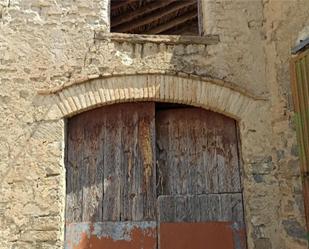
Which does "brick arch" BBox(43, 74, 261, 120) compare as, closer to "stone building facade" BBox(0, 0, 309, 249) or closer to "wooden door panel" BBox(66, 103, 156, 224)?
"stone building facade" BBox(0, 0, 309, 249)

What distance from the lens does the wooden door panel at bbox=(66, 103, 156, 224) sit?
4.46 meters

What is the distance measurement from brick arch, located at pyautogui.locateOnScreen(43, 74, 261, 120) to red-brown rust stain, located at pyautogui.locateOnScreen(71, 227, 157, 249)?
1.29 meters

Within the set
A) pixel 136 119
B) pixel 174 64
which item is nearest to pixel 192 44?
pixel 174 64

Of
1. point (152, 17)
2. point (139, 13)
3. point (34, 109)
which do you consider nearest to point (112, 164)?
point (34, 109)

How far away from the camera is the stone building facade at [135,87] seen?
14.0 ft

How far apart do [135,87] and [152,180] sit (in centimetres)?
100

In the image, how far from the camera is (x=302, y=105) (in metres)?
4.05

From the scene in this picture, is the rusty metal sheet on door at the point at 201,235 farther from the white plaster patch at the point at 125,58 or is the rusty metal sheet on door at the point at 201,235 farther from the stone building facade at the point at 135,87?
the white plaster patch at the point at 125,58

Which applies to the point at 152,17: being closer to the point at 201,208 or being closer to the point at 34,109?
the point at 34,109

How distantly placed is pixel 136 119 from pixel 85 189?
0.92 m

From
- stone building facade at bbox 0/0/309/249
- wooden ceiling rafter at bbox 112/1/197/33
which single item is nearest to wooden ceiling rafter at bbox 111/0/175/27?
wooden ceiling rafter at bbox 112/1/197/33

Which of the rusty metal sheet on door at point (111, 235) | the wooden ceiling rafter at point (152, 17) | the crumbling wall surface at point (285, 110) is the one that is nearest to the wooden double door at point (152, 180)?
the rusty metal sheet on door at point (111, 235)

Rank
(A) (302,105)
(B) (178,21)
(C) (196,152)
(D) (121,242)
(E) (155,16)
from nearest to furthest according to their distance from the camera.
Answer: (A) (302,105) → (D) (121,242) → (C) (196,152) → (E) (155,16) → (B) (178,21)

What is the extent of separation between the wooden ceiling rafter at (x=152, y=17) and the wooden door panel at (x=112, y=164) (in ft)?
9.14
